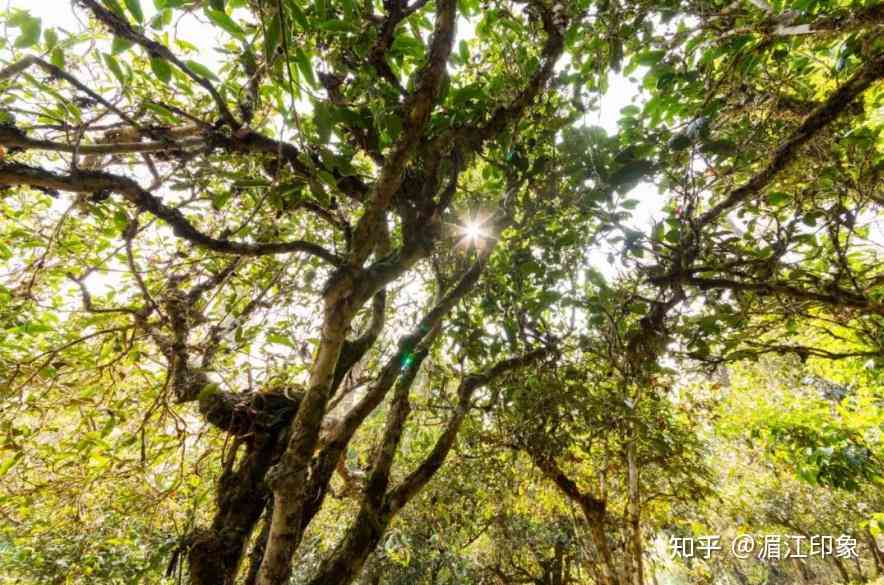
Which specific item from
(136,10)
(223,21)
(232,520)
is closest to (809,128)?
(223,21)

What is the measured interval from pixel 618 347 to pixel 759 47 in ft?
5.15

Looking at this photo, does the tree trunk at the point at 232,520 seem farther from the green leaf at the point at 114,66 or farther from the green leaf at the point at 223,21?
the green leaf at the point at 223,21

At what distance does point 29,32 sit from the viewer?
1.32m

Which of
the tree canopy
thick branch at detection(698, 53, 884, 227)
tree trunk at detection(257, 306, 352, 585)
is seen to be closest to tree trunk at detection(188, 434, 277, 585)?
the tree canopy

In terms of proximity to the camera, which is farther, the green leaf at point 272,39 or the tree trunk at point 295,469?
the tree trunk at point 295,469

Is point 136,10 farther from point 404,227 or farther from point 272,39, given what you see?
point 404,227

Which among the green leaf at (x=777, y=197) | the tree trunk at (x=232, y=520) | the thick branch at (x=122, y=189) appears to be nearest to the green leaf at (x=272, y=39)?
the thick branch at (x=122, y=189)

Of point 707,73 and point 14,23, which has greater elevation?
point 707,73

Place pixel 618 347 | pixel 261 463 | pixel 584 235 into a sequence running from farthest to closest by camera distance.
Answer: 1. pixel 261 463
2. pixel 584 235
3. pixel 618 347

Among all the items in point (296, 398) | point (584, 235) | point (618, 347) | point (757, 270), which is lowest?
point (296, 398)

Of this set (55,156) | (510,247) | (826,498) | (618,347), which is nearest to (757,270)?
(618,347)

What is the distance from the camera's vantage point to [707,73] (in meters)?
1.91

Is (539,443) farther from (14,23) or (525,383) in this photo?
(14,23)

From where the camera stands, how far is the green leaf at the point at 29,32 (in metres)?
1.31
